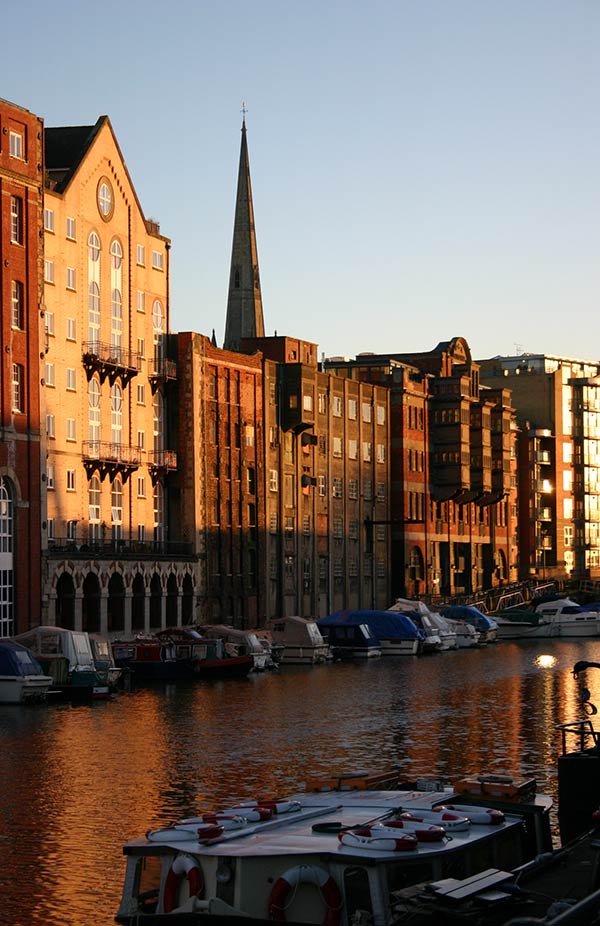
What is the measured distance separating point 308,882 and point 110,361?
9316cm

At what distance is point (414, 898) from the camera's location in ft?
76.1

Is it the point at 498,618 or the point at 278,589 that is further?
the point at 498,618

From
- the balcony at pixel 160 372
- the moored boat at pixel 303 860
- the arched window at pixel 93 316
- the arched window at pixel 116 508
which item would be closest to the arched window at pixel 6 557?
the arched window at pixel 116 508

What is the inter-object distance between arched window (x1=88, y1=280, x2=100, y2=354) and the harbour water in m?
29.7

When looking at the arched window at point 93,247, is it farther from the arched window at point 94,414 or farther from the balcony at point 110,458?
the balcony at point 110,458

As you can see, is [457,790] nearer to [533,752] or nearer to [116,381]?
[533,752]

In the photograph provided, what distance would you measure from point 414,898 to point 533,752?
32741 millimetres

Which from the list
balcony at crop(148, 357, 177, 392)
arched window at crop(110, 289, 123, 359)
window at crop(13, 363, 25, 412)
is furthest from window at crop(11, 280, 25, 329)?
balcony at crop(148, 357, 177, 392)

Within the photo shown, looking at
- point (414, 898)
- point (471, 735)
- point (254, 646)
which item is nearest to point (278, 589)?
point (254, 646)

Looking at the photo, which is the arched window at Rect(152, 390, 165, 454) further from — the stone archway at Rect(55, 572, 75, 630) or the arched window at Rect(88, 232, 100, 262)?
the stone archway at Rect(55, 572, 75, 630)

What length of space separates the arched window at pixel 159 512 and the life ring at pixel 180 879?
99.9m

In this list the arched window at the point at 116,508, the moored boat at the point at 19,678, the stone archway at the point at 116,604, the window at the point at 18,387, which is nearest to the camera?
the moored boat at the point at 19,678

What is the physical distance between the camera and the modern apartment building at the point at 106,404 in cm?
10862

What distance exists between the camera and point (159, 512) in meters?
126
